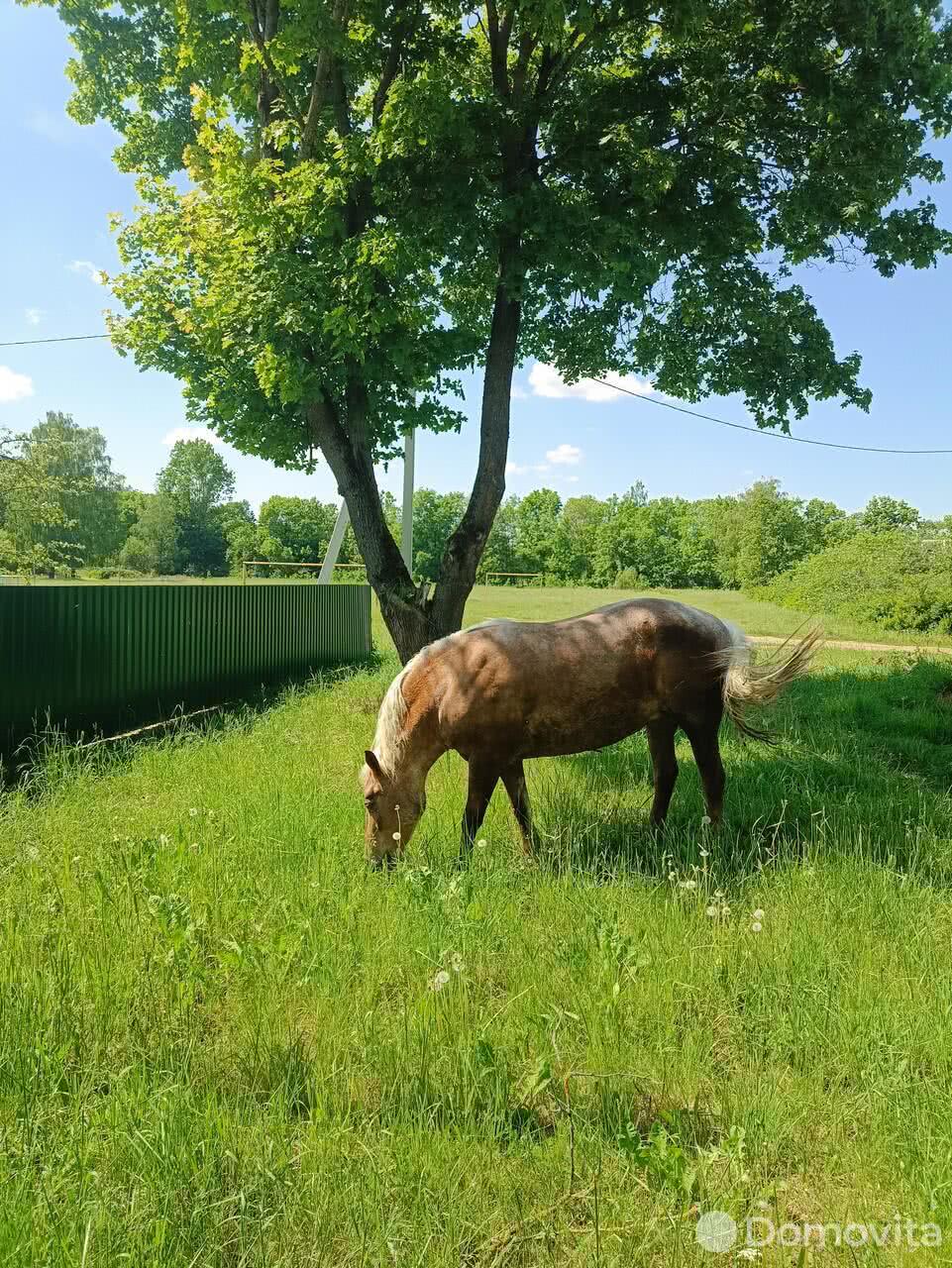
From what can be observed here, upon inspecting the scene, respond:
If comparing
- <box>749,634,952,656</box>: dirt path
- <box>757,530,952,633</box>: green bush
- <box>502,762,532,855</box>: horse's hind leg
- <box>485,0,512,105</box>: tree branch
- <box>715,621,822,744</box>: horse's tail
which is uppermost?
<box>485,0,512,105</box>: tree branch

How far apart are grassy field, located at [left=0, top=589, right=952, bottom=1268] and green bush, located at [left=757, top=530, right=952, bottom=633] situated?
62.8 feet

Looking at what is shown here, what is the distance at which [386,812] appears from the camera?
4.61m

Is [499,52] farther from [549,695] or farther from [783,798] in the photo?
[783,798]

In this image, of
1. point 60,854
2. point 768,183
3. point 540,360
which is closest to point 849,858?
point 60,854

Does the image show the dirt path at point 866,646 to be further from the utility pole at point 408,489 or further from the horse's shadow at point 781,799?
the horse's shadow at point 781,799

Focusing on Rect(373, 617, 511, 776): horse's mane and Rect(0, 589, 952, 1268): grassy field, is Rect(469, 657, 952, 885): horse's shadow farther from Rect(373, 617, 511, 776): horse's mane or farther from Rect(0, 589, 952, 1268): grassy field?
Rect(373, 617, 511, 776): horse's mane

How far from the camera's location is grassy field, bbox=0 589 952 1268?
2055mm

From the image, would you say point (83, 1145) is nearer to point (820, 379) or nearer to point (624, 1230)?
point (624, 1230)

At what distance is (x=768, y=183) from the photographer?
27.6 ft

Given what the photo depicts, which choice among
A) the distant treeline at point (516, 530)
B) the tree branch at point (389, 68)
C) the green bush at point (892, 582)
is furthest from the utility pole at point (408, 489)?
the distant treeline at point (516, 530)

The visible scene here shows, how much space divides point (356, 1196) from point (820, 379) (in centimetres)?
931

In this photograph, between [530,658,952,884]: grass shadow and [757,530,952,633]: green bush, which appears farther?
[757,530,952,633]: green bush

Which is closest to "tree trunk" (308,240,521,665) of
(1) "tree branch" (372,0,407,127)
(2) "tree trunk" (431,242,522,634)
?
(2) "tree trunk" (431,242,522,634)

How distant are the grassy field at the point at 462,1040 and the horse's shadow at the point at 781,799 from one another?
66mm
